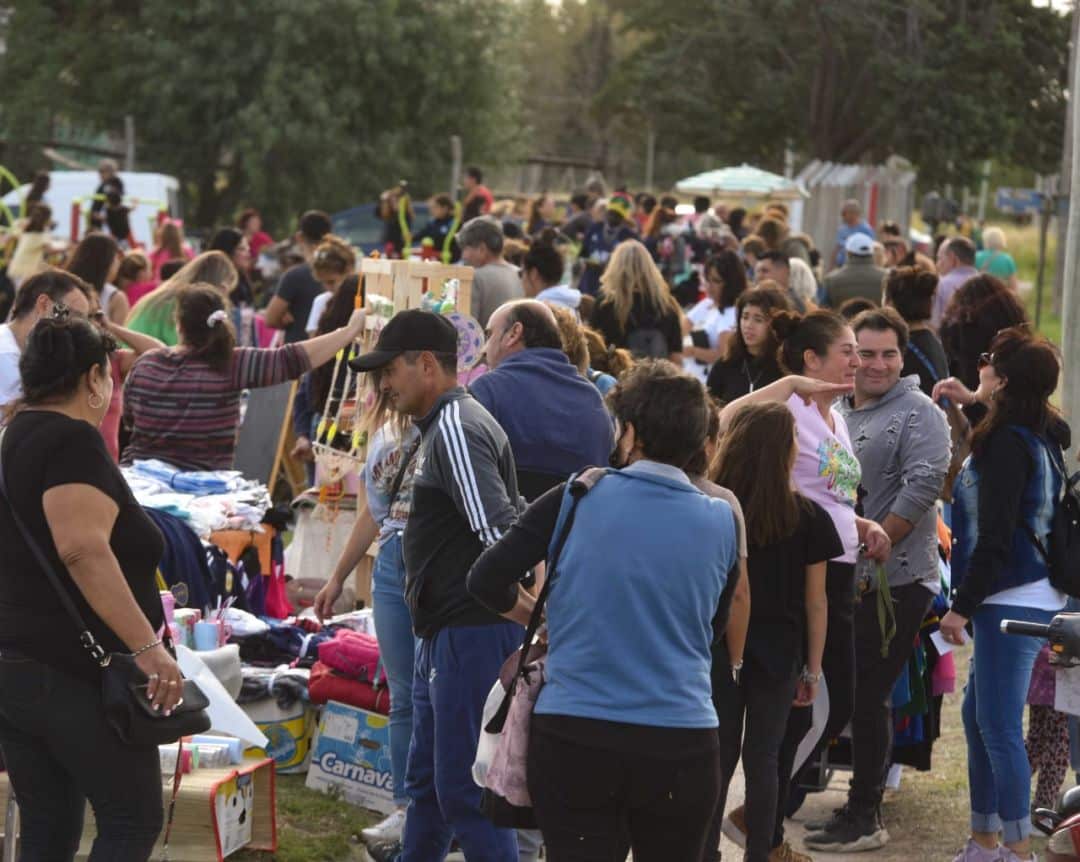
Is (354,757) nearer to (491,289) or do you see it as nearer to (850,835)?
(850,835)

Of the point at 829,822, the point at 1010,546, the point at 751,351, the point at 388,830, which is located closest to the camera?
the point at 1010,546

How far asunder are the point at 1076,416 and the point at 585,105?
2617 inches

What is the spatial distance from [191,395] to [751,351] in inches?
98.3

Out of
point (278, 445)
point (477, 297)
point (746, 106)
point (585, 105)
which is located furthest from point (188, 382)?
point (585, 105)

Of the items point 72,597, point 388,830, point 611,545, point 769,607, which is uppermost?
point 611,545

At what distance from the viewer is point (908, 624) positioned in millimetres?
6617

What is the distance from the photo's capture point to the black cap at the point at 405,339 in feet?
16.7

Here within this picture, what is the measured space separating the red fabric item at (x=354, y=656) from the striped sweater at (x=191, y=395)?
123 cm

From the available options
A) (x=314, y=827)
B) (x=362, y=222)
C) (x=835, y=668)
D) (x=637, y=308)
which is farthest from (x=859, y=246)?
(x=362, y=222)

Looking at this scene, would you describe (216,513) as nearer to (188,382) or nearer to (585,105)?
(188,382)

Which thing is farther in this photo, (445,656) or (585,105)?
(585,105)

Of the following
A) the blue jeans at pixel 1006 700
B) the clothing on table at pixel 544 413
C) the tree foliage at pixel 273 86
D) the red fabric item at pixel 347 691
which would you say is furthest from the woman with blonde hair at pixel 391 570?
the tree foliage at pixel 273 86

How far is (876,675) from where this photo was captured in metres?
6.59

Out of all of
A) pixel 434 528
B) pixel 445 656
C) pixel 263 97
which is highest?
pixel 263 97
